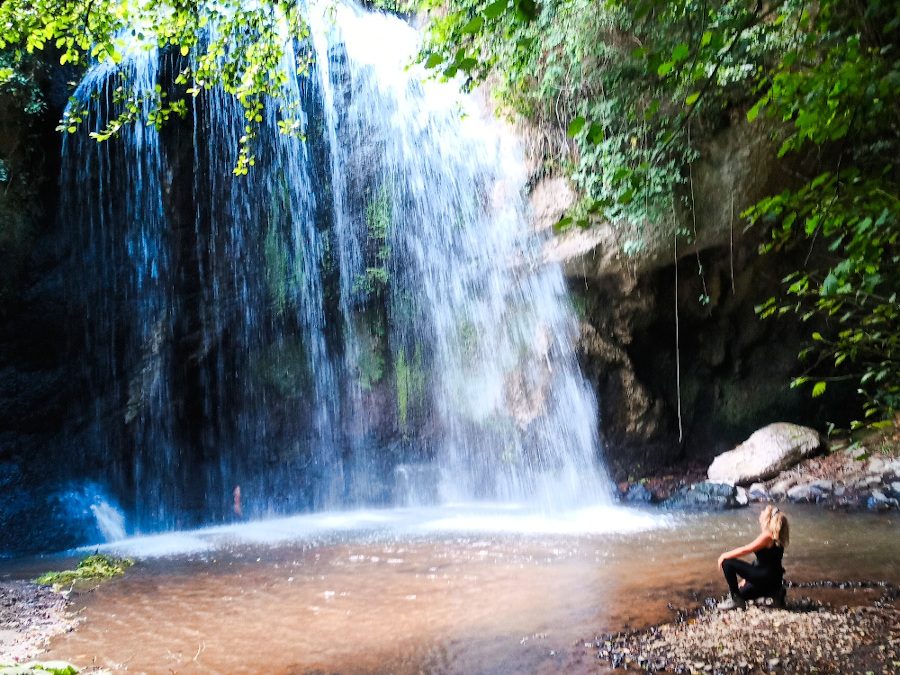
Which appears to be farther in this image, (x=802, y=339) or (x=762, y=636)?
(x=802, y=339)

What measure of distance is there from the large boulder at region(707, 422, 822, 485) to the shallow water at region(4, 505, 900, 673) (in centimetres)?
176

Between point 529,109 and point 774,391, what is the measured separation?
727 centimetres

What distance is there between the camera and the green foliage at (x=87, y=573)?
22.8 ft

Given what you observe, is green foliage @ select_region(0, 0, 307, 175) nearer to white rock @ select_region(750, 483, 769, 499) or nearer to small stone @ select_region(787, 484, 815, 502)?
white rock @ select_region(750, 483, 769, 499)

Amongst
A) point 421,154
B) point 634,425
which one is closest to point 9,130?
point 421,154

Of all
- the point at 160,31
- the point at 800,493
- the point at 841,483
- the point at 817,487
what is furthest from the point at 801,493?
the point at 160,31

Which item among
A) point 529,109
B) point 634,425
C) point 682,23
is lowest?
point 634,425

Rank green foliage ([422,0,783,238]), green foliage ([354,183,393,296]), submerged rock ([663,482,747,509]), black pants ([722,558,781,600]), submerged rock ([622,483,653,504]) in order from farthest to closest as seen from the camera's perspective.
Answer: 1. green foliage ([354,183,393,296])
2. submerged rock ([622,483,653,504])
3. submerged rock ([663,482,747,509])
4. green foliage ([422,0,783,238])
5. black pants ([722,558,781,600])

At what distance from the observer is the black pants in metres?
4.63

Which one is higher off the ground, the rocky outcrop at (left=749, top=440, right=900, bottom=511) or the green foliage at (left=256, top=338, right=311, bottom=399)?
the green foliage at (left=256, top=338, right=311, bottom=399)

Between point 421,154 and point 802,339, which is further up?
point 421,154

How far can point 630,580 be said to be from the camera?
5.75 m

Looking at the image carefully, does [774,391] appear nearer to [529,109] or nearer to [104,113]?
[529,109]

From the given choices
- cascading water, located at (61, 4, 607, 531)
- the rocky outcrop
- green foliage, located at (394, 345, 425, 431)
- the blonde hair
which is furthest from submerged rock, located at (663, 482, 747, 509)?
green foliage, located at (394, 345, 425, 431)
